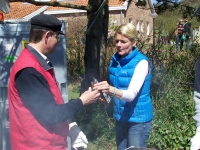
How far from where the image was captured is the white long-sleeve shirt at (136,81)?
3.10 metres

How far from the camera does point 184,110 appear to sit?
5.96 m

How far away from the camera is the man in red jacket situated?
2.33m

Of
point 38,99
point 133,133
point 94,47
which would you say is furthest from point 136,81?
point 94,47

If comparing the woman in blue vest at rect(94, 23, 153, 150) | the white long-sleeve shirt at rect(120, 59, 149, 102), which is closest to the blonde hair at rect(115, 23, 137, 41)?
the woman in blue vest at rect(94, 23, 153, 150)

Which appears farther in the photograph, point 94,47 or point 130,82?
point 94,47

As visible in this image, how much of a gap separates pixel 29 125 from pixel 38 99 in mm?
212

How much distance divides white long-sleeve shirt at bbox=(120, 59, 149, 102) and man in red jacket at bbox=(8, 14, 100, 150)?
58cm

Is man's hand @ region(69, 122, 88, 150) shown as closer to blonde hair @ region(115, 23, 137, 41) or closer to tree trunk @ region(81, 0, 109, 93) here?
blonde hair @ region(115, 23, 137, 41)

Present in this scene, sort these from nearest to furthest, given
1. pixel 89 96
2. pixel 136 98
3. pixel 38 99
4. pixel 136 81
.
A: 1. pixel 38 99
2. pixel 89 96
3. pixel 136 81
4. pixel 136 98

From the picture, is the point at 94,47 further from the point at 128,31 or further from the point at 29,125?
the point at 29,125

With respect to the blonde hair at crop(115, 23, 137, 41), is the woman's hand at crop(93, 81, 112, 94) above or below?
below

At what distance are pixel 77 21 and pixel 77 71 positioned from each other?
3.69m

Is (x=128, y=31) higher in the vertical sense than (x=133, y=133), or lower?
higher

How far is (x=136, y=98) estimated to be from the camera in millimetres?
3332
